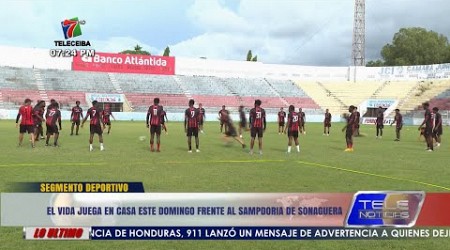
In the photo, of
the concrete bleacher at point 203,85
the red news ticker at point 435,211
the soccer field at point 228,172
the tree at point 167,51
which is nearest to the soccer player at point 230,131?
the soccer field at point 228,172

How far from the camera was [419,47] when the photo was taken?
97.7m

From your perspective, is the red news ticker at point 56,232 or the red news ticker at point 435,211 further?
the red news ticker at point 435,211

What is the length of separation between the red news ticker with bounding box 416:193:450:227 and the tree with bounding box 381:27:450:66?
101040 millimetres

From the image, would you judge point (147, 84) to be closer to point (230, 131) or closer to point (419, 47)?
point (230, 131)

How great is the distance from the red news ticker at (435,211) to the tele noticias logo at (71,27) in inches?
2371

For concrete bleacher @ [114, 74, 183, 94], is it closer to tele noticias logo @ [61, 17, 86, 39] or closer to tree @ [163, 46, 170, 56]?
→ tele noticias logo @ [61, 17, 86, 39]

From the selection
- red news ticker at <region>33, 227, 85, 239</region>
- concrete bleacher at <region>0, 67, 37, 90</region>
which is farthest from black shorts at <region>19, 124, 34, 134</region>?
concrete bleacher at <region>0, 67, 37, 90</region>

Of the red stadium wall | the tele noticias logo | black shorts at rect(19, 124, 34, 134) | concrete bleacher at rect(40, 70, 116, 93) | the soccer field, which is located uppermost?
the tele noticias logo

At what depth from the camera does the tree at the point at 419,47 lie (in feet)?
319

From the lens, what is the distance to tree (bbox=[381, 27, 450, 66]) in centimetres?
9712

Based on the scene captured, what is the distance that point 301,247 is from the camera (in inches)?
237

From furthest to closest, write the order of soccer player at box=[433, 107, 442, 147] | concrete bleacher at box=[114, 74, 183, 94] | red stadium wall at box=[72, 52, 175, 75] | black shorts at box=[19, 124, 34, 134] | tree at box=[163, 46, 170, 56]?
tree at box=[163, 46, 170, 56], red stadium wall at box=[72, 52, 175, 75], concrete bleacher at box=[114, 74, 183, 94], soccer player at box=[433, 107, 442, 147], black shorts at box=[19, 124, 34, 134]

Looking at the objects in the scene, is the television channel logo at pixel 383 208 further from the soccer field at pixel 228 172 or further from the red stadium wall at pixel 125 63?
the red stadium wall at pixel 125 63

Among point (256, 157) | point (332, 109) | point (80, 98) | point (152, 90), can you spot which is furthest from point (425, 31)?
point (256, 157)
